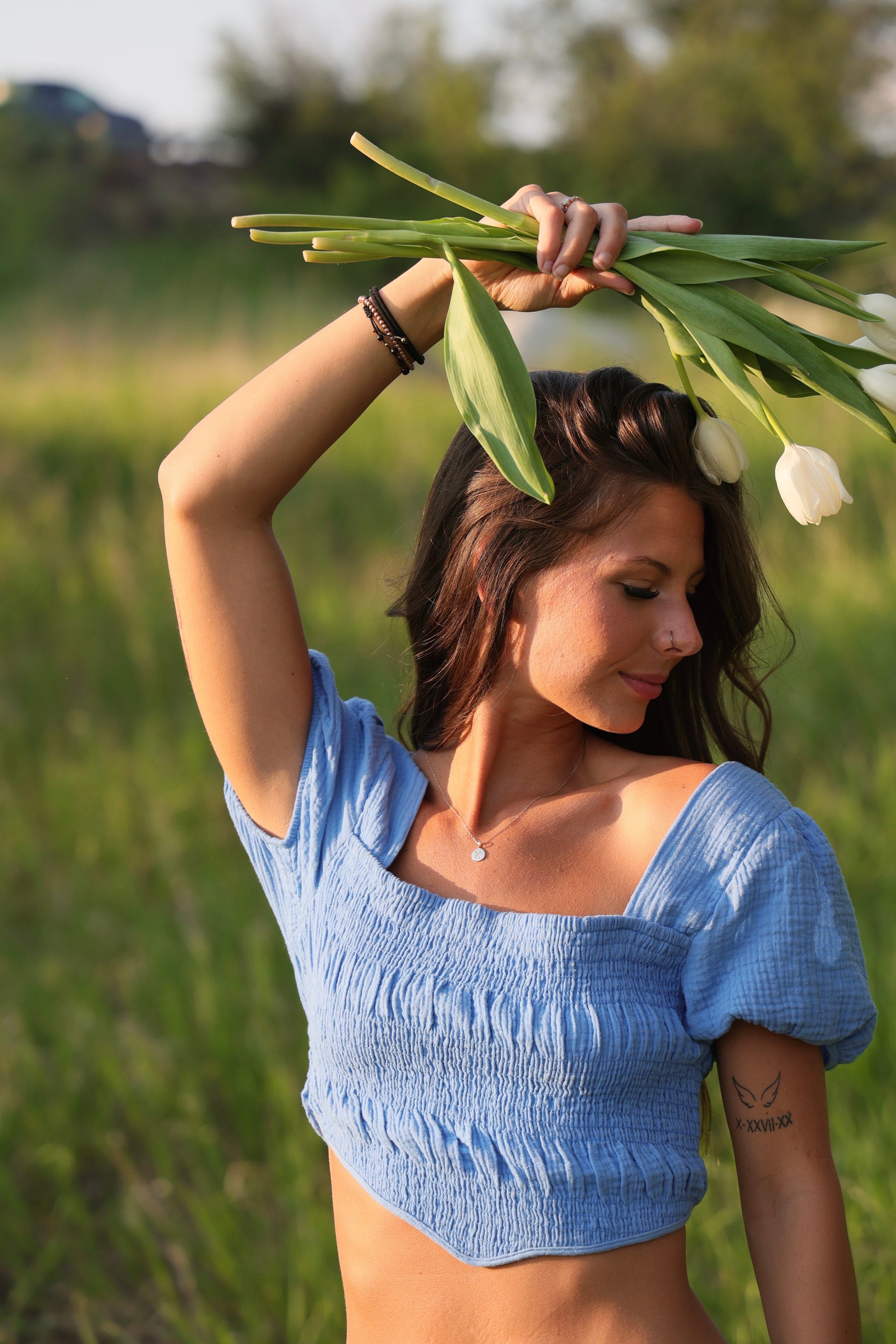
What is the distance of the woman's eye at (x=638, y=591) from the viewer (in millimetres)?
1429

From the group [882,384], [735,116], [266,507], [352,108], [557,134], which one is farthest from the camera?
[352,108]

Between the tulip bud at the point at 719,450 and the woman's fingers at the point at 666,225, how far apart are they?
8.4 inches

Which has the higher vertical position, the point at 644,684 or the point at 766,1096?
the point at 644,684

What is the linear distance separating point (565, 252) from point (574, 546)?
333mm

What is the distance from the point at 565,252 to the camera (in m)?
1.31

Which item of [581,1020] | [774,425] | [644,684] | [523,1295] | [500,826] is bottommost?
[523,1295]

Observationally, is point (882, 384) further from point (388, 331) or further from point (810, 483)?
point (388, 331)

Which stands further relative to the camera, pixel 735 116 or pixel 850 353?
pixel 735 116

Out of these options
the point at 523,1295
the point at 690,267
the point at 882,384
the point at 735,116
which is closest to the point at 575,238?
the point at 690,267

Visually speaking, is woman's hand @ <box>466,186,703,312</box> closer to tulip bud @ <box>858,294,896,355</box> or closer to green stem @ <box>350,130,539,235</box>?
green stem @ <box>350,130,539,235</box>

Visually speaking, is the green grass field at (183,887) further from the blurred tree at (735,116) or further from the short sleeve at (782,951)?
the blurred tree at (735,116)

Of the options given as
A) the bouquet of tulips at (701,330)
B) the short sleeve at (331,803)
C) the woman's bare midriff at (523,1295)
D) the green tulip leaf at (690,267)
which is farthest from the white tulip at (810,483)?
the woman's bare midriff at (523,1295)

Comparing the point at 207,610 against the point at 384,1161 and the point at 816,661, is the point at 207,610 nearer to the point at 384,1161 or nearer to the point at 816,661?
the point at 384,1161

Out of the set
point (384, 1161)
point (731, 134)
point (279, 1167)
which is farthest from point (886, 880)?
point (731, 134)
